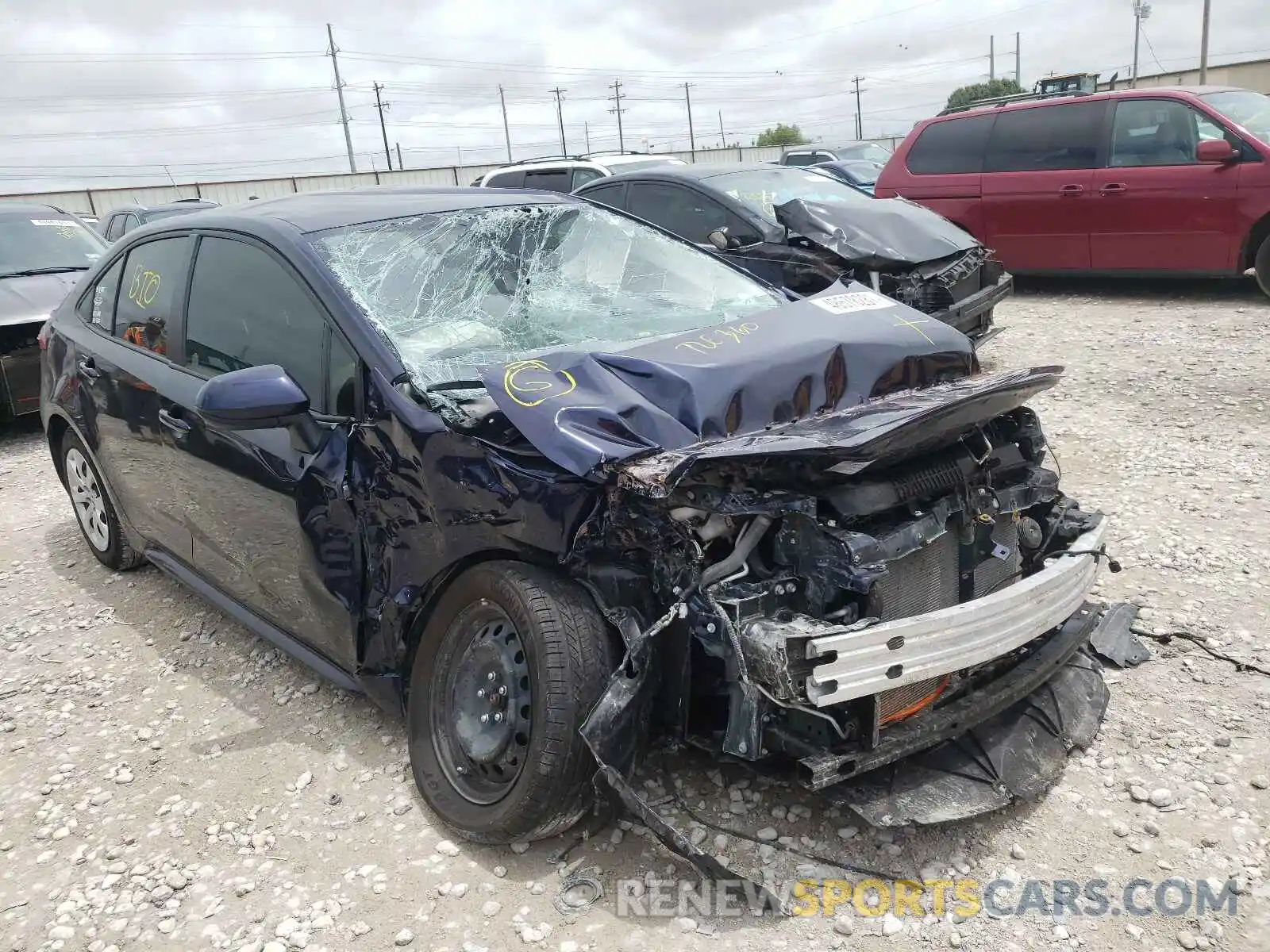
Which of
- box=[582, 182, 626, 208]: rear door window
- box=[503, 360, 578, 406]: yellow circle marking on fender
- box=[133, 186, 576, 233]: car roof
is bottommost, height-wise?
box=[503, 360, 578, 406]: yellow circle marking on fender

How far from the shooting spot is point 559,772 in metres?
2.46

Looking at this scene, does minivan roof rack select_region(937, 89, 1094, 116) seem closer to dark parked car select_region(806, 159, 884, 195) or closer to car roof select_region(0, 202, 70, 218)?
dark parked car select_region(806, 159, 884, 195)

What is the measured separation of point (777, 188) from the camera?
299 inches

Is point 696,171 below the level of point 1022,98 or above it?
below

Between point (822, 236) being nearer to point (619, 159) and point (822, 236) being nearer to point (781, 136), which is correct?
point (619, 159)

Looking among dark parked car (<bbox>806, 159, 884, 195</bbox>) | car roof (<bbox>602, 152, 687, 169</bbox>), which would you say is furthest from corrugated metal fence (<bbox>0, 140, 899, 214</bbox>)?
car roof (<bbox>602, 152, 687, 169</bbox>)

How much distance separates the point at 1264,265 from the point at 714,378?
7.46 metres

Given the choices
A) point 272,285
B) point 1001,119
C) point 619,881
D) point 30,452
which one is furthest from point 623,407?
point 1001,119

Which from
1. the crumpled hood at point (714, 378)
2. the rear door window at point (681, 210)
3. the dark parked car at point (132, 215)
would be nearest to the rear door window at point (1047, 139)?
the rear door window at point (681, 210)

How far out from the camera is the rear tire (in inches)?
317

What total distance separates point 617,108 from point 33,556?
75297 millimetres

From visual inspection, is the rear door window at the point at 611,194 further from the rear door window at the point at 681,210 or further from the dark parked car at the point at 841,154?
the dark parked car at the point at 841,154

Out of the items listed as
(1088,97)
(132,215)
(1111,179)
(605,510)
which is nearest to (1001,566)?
(605,510)

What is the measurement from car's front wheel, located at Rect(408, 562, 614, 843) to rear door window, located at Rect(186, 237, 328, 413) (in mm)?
864
